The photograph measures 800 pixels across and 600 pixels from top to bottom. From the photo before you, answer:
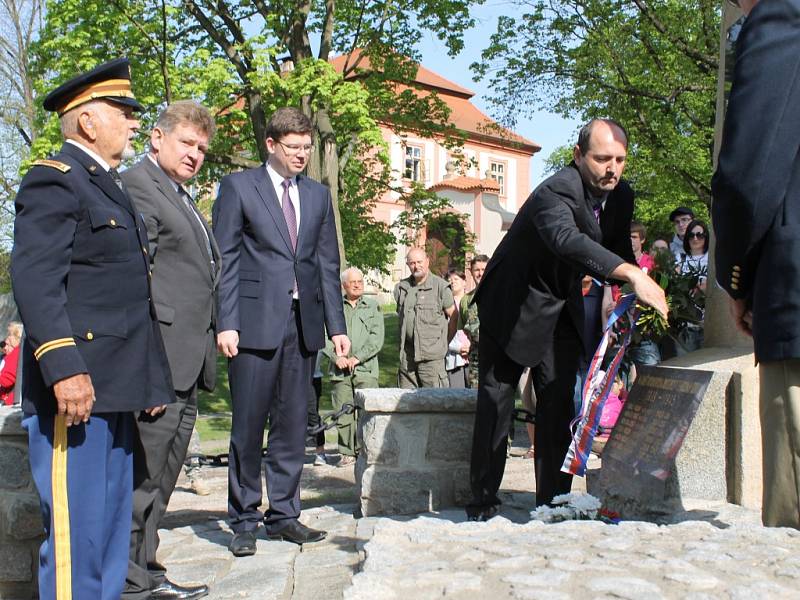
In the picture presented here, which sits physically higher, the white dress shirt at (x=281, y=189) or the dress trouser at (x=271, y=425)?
the white dress shirt at (x=281, y=189)

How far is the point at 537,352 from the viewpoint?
441 cm

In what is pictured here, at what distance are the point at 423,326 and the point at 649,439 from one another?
5062 millimetres

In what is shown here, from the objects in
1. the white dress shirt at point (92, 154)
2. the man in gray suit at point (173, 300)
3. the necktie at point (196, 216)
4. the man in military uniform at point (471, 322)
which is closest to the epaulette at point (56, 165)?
the white dress shirt at point (92, 154)

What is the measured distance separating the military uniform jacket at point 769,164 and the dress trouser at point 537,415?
1989 mm

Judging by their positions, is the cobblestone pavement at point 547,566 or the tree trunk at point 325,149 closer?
the cobblestone pavement at point 547,566

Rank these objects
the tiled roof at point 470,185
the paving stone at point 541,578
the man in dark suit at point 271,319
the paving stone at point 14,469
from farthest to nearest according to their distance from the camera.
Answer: the tiled roof at point 470,185, the man in dark suit at point 271,319, the paving stone at point 14,469, the paving stone at point 541,578

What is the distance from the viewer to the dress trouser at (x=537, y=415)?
178 inches

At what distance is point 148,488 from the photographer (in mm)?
3615

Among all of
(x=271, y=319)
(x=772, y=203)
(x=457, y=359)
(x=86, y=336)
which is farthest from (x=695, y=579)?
(x=457, y=359)

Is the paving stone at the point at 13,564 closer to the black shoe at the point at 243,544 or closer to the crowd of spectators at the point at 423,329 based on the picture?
the black shoe at the point at 243,544

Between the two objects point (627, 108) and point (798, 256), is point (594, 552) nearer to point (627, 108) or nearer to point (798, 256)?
point (798, 256)

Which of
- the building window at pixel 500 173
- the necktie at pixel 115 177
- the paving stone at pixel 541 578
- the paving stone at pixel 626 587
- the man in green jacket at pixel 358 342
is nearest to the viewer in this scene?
the paving stone at pixel 626 587

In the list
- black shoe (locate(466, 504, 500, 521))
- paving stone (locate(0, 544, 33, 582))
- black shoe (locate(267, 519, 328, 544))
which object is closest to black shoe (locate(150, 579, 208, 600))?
paving stone (locate(0, 544, 33, 582))

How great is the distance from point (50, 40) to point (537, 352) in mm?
16711
